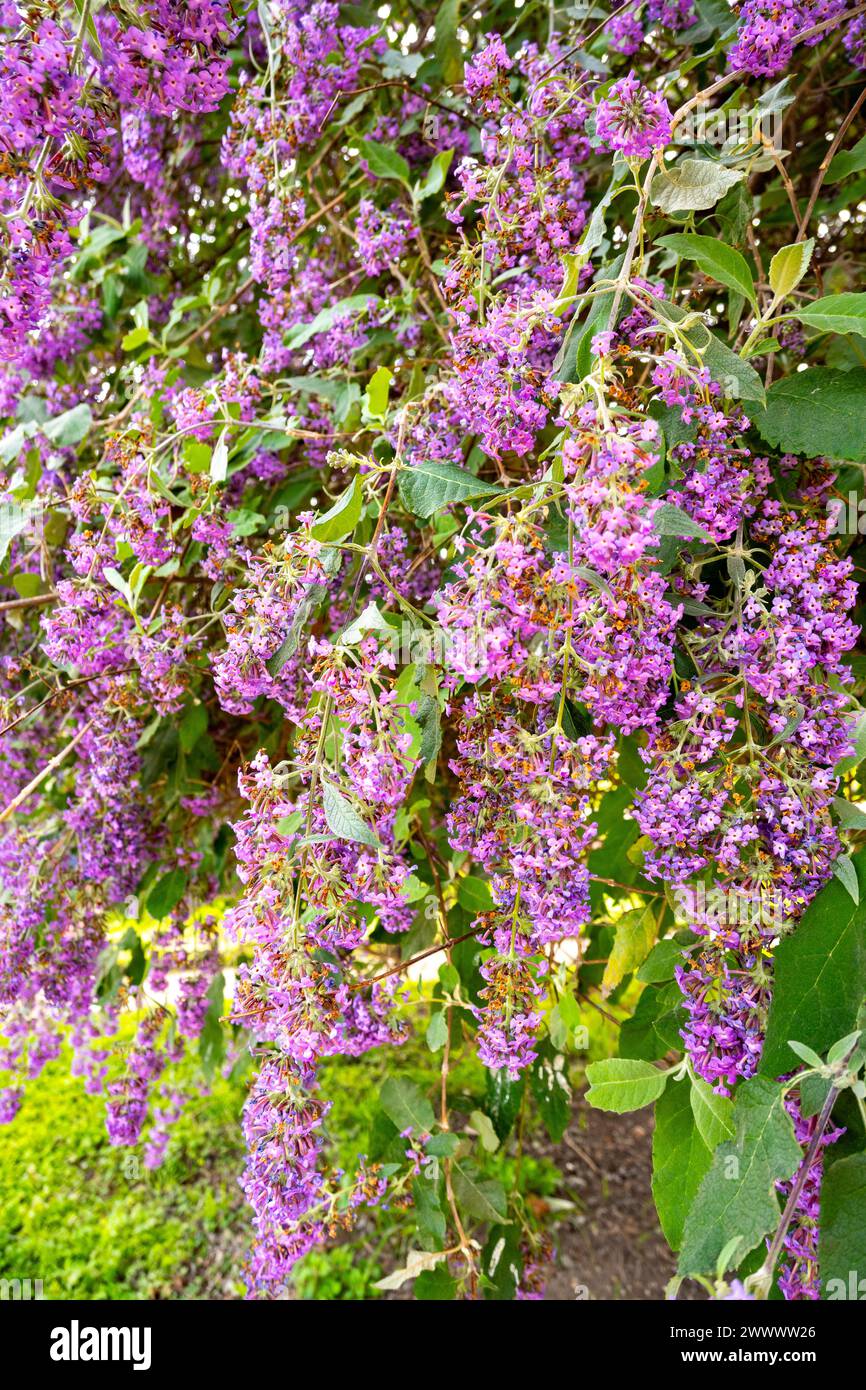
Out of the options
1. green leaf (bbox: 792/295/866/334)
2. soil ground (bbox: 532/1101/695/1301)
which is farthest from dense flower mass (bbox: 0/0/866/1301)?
soil ground (bbox: 532/1101/695/1301)

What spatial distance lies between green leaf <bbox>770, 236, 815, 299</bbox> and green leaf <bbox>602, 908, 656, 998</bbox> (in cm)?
85

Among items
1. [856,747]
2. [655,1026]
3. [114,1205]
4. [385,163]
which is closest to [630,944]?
[655,1026]

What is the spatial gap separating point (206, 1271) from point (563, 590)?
377cm

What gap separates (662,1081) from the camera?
104 cm

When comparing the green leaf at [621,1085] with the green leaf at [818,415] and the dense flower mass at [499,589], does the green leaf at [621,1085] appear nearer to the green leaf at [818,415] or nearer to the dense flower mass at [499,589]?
the dense flower mass at [499,589]

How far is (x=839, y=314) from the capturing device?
94 cm

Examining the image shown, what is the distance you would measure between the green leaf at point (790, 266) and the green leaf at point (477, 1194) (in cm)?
151

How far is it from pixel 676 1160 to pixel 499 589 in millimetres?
766

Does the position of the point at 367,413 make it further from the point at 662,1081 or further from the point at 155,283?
the point at 155,283

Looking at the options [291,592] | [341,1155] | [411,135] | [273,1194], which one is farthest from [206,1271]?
[411,135]

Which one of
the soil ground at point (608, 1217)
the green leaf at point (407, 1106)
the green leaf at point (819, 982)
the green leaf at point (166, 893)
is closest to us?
the green leaf at point (819, 982)

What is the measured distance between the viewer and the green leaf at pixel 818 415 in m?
1.01

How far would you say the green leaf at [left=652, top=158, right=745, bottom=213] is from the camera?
0.93 m

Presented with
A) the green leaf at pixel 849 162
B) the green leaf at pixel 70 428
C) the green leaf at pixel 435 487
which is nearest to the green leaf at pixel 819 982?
the green leaf at pixel 435 487
